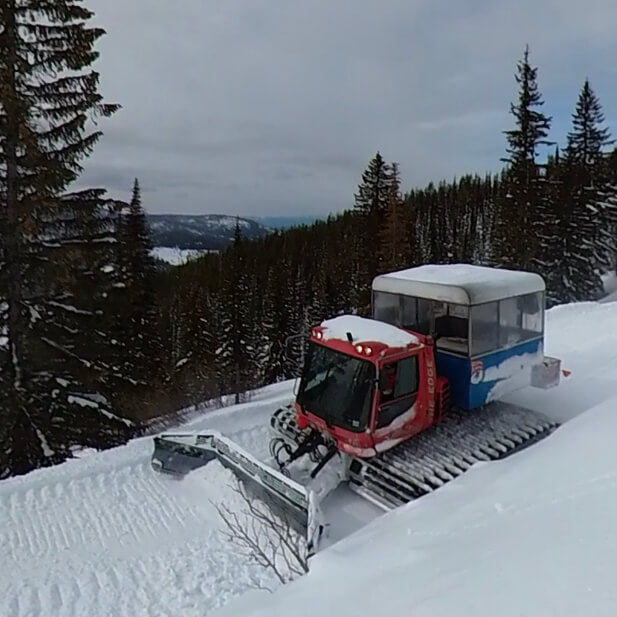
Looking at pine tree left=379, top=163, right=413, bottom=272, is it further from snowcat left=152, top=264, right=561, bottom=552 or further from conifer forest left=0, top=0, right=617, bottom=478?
snowcat left=152, top=264, right=561, bottom=552

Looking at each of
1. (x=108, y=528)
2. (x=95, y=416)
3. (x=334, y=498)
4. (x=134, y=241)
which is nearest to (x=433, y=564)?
(x=334, y=498)

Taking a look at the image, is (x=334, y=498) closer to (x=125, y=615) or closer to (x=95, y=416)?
(x=125, y=615)

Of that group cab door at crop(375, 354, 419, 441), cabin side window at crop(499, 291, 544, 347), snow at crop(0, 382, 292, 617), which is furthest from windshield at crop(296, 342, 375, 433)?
cabin side window at crop(499, 291, 544, 347)

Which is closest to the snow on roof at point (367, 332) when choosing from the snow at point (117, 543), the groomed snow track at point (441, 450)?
the groomed snow track at point (441, 450)

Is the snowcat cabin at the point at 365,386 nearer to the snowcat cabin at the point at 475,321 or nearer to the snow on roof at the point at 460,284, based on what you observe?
the snowcat cabin at the point at 475,321

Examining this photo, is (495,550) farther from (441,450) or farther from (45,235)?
(45,235)
